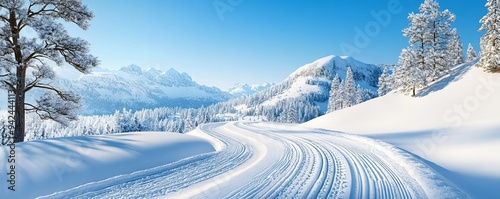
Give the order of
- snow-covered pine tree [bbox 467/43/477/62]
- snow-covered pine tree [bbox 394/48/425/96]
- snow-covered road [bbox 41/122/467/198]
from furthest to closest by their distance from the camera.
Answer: snow-covered pine tree [bbox 467/43/477/62]
snow-covered pine tree [bbox 394/48/425/96]
snow-covered road [bbox 41/122/467/198]

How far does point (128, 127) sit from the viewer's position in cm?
3822

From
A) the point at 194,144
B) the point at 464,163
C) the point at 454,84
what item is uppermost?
the point at 454,84

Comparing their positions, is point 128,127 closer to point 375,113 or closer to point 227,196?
point 375,113

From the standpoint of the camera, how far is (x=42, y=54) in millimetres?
9016

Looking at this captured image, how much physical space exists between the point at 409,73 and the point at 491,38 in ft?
24.4

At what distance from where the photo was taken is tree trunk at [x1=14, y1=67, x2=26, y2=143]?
28.6 ft

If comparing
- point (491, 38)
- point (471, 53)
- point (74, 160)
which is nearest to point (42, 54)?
point (74, 160)

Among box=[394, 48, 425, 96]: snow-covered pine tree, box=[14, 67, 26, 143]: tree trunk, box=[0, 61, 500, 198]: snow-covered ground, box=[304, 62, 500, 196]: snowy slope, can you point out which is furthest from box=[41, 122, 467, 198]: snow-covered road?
box=[394, 48, 425, 96]: snow-covered pine tree

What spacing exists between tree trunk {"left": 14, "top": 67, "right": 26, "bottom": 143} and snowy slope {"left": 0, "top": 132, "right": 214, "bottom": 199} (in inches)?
58.7

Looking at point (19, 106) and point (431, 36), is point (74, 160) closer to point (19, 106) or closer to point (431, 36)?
point (19, 106)

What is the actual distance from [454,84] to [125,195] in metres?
31.9

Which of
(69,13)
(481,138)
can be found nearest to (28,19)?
(69,13)

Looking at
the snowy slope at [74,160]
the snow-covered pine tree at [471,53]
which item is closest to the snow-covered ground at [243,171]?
the snowy slope at [74,160]

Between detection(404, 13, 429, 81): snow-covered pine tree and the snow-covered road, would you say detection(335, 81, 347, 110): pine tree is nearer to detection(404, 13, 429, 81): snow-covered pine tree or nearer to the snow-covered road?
detection(404, 13, 429, 81): snow-covered pine tree
